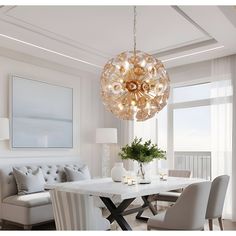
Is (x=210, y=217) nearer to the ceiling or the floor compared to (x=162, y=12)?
nearer to the floor

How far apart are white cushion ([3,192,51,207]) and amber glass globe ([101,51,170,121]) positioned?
1672 mm

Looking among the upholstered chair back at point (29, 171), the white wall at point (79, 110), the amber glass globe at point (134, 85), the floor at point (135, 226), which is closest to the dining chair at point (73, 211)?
the amber glass globe at point (134, 85)

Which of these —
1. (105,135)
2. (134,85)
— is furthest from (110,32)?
(105,135)

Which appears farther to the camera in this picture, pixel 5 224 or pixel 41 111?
pixel 41 111

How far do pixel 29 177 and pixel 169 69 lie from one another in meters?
3.36

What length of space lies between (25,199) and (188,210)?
227 centimetres

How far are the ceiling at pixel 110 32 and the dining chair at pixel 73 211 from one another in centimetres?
209

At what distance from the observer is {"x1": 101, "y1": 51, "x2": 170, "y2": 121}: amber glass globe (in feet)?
11.6

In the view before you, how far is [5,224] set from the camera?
14.6ft

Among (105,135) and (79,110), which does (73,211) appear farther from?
(79,110)

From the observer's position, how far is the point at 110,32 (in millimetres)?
4258

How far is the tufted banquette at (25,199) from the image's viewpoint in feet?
13.4
